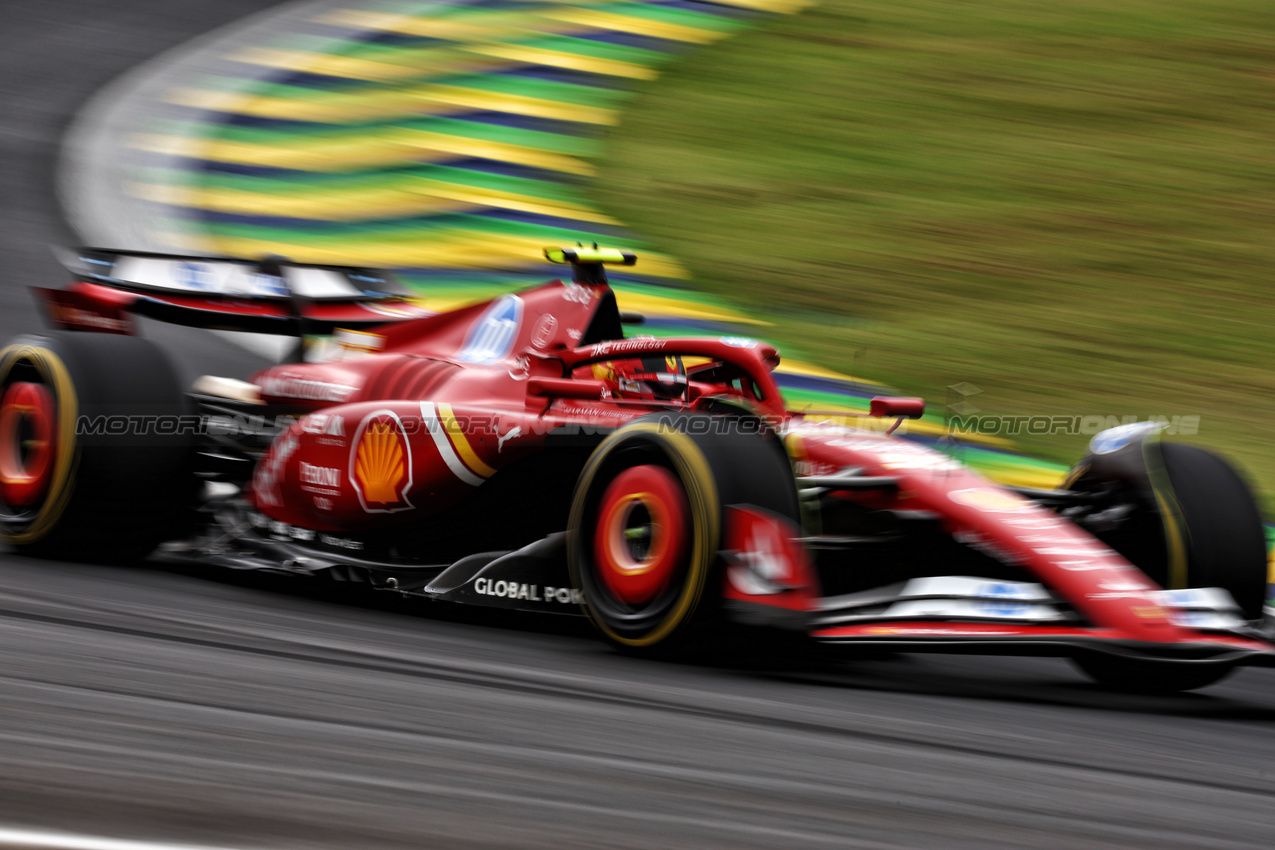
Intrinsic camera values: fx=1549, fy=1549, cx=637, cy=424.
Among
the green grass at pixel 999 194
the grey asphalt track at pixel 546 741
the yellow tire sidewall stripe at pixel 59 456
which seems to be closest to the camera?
the grey asphalt track at pixel 546 741

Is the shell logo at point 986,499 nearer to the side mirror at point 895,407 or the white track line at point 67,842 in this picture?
the side mirror at point 895,407

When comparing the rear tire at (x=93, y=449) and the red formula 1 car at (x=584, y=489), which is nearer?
the red formula 1 car at (x=584, y=489)

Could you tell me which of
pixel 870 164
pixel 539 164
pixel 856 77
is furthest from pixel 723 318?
pixel 856 77

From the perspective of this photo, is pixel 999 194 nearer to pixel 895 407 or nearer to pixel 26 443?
pixel 895 407

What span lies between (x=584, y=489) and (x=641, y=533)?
25 centimetres

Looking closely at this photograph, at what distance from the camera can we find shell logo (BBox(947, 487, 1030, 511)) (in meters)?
4.32

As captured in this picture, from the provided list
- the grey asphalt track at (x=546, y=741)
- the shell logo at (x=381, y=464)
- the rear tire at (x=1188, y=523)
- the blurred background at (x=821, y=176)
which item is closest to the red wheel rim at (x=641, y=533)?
the grey asphalt track at (x=546, y=741)

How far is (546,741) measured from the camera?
3248 millimetres

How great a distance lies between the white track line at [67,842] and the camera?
91.9 inches

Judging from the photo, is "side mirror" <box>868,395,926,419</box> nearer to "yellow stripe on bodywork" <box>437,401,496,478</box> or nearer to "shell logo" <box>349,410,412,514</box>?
"yellow stripe on bodywork" <box>437,401,496,478</box>

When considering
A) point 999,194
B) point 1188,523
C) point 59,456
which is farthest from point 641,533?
point 999,194

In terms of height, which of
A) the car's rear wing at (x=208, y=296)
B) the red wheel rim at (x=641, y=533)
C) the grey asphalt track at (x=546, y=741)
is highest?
the car's rear wing at (x=208, y=296)

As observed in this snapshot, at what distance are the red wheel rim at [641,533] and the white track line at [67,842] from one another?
2062 mm

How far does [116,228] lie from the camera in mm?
10477
